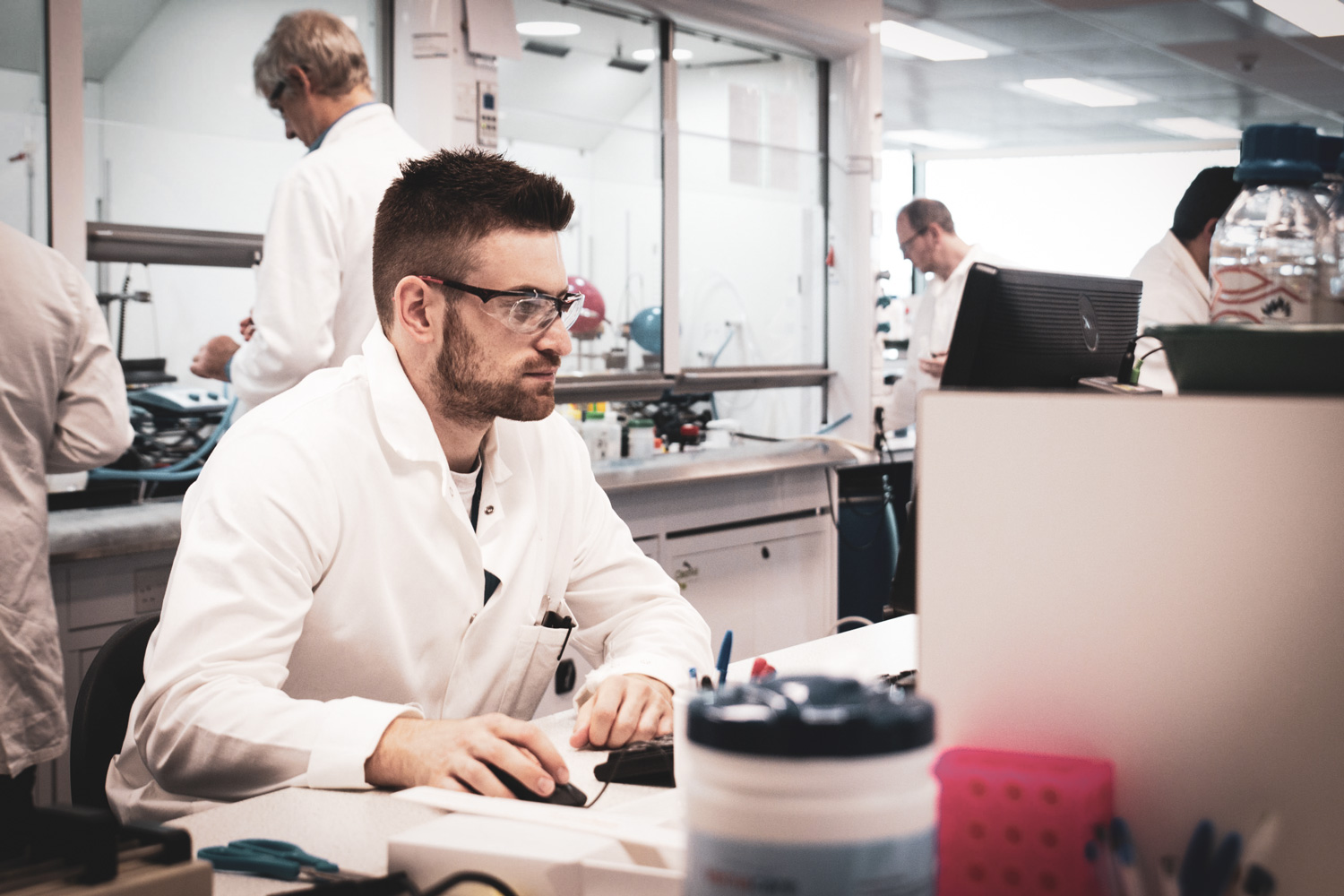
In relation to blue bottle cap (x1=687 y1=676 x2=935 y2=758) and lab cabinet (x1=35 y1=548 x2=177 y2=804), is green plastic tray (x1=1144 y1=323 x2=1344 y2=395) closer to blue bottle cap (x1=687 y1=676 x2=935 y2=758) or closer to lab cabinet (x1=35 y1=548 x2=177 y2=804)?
blue bottle cap (x1=687 y1=676 x2=935 y2=758)

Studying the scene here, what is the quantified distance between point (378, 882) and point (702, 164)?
3585mm

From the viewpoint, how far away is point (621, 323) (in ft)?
12.5

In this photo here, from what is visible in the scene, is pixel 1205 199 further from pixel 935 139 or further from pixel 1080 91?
pixel 935 139

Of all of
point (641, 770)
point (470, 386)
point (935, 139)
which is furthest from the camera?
point (935, 139)

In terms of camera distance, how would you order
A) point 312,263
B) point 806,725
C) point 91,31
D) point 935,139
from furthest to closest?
point 935,139 → point 91,31 → point 312,263 → point 806,725

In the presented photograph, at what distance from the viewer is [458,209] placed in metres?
1.45

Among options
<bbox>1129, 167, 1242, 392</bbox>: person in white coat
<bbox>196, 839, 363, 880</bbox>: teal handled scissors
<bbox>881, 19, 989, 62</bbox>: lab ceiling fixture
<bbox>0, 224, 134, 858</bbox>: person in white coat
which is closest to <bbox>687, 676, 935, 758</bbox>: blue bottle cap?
<bbox>196, 839, 363, 880</bbox>: teal handled scissors

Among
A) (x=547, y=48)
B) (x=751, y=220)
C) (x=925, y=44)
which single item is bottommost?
(x=751, y=220)

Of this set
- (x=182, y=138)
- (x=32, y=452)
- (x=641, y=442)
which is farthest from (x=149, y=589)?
(x=641, y=442)

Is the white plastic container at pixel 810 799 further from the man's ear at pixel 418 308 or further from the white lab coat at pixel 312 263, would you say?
the white lab coat at pixel 312 263

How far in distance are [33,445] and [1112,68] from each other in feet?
20.1

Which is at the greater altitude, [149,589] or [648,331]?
[648,331]

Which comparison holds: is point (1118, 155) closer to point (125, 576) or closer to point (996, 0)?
point (996, 0)

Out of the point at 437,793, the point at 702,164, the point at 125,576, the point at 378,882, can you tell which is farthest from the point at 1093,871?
the point at 702,164
